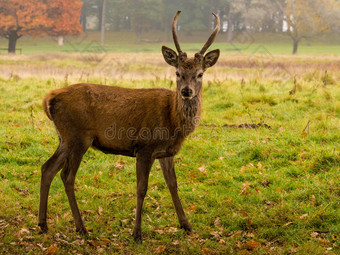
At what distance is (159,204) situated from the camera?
6777 millimetres

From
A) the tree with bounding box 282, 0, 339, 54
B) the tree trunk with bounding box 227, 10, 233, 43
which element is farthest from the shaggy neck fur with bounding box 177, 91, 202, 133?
the tree trunk with bounding box 227, 10, 233, 43

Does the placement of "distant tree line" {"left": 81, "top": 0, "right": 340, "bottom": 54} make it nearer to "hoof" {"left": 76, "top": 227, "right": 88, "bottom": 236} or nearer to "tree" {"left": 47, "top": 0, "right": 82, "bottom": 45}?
"tree" {"left": 47, "top": 0, "right": 82, "bottom": 45}

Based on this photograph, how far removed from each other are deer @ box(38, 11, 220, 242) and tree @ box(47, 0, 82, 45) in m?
42.6

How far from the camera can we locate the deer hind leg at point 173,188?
596cm

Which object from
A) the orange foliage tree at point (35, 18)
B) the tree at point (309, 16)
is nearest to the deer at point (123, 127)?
the orange foliage tree at point (35, 18)

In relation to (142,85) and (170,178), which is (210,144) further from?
(142,85)

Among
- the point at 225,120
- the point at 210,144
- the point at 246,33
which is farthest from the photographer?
the point at 246,33

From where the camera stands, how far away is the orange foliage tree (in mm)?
43344

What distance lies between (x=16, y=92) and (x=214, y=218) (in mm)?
9891

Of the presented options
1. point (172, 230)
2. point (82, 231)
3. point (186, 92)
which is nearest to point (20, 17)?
point (82, 231)

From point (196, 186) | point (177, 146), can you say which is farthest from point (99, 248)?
point (196, 186)

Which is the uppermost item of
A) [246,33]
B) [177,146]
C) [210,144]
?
[246,33]

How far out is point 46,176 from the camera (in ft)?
19.3

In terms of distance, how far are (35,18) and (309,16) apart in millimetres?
31466
